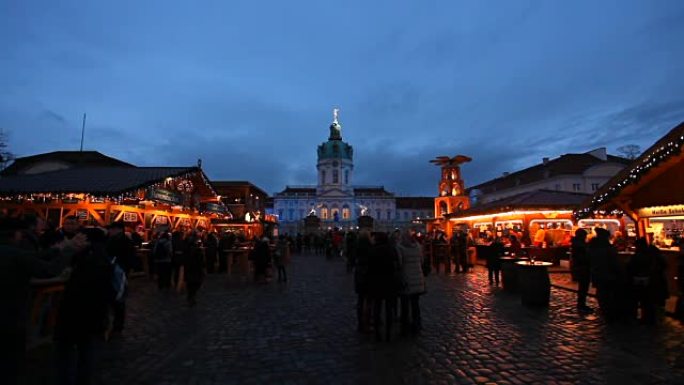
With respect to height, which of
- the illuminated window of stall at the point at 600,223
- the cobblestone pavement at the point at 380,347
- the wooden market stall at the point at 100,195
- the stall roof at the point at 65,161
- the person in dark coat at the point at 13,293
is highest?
the stall roof at the point at 65,161

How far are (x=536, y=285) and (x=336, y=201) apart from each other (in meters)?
86.9

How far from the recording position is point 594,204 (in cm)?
1298

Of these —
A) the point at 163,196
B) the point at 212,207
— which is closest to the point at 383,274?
the point at 163,196

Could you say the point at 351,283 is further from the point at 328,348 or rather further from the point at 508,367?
the point at 508,367

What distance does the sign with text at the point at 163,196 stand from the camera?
15242mm

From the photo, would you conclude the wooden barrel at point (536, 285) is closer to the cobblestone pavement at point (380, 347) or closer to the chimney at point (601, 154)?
the cobblestone pavement at point (380, 347)

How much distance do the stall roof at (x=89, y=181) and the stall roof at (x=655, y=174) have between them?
51.2ft

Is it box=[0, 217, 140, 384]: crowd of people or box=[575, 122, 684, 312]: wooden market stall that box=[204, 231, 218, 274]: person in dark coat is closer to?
box=[0, 217, 140, 384]: crowd of people

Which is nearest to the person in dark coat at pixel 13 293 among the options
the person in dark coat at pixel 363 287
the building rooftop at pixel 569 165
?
the person in dark coat at pixel 363 287

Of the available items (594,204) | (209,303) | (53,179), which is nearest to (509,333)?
(209,303)

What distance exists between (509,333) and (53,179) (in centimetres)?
1643

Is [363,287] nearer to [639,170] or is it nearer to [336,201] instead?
[639,170]

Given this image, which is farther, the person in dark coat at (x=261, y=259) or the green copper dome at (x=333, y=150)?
the green copper dome at (x=333, y=150)

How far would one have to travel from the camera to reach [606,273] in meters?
7.48
